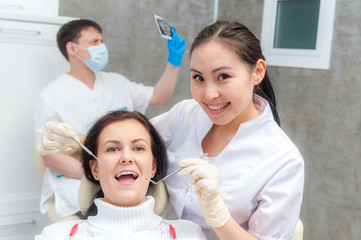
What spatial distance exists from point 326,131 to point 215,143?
1.18 m

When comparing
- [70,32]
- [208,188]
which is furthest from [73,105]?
[208,188]

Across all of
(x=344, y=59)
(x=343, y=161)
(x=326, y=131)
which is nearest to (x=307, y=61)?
(x=344, y=59)

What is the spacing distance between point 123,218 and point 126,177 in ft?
0.44

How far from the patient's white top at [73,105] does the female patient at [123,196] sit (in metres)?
0.63

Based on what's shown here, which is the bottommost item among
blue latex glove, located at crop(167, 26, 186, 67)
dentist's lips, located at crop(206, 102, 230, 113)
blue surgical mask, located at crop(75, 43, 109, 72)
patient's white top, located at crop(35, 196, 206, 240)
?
patient's white top, located at crop(35, 196, 206, 240)

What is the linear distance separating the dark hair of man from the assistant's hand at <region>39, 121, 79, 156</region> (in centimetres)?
107

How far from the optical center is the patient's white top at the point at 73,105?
213cm

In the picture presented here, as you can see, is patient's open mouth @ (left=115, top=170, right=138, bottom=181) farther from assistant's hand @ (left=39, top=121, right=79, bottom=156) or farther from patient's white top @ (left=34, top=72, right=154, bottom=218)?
patient's white top @ (left=34, top=72, right=154, bottom=218)

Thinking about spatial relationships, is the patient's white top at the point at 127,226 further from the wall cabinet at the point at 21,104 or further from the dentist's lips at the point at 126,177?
the wall cabinet at the point at 21,104

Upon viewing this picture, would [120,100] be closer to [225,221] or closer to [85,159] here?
[85,159]

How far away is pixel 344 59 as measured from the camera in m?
2.30

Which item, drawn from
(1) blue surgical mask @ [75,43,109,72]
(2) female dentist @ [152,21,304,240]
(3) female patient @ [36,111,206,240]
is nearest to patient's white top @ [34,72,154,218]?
(1) blue surgical mask @ [75,43,109,72]

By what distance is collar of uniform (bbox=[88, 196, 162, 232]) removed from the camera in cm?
134

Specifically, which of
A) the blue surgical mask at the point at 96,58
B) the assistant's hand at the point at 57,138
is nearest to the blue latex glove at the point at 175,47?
the blue surgical mask at the point at 96,58
